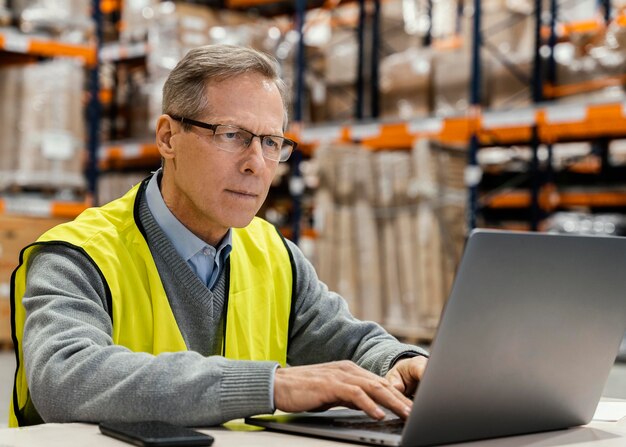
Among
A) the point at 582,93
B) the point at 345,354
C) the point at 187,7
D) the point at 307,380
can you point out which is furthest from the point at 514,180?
the point at 307,380

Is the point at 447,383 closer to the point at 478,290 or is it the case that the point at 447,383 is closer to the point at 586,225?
the point at 478,290

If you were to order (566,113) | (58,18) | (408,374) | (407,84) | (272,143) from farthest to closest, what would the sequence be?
(407,84)
(58,18)
(566,113)
(272,143)
(408,374)

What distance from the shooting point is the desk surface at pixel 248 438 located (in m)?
1.38

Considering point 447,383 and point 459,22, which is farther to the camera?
point 459,22

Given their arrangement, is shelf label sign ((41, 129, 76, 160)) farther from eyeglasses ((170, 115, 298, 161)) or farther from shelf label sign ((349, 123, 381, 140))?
eyeglasses ((170, 115, 298, 161))

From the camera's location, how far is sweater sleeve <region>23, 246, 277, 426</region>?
153cm

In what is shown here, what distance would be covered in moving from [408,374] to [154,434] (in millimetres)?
681

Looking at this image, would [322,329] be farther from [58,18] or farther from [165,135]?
[58,18]

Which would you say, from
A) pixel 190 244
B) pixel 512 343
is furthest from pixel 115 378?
pixel 512 343

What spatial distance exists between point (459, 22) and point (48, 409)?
8.14 meters

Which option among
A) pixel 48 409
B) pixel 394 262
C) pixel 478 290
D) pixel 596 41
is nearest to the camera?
pixel 478 290

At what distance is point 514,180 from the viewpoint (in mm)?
7941

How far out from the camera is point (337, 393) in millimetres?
1535

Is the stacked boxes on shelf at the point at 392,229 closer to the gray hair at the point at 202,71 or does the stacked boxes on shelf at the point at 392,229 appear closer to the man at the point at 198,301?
the man at the point at 198,301
